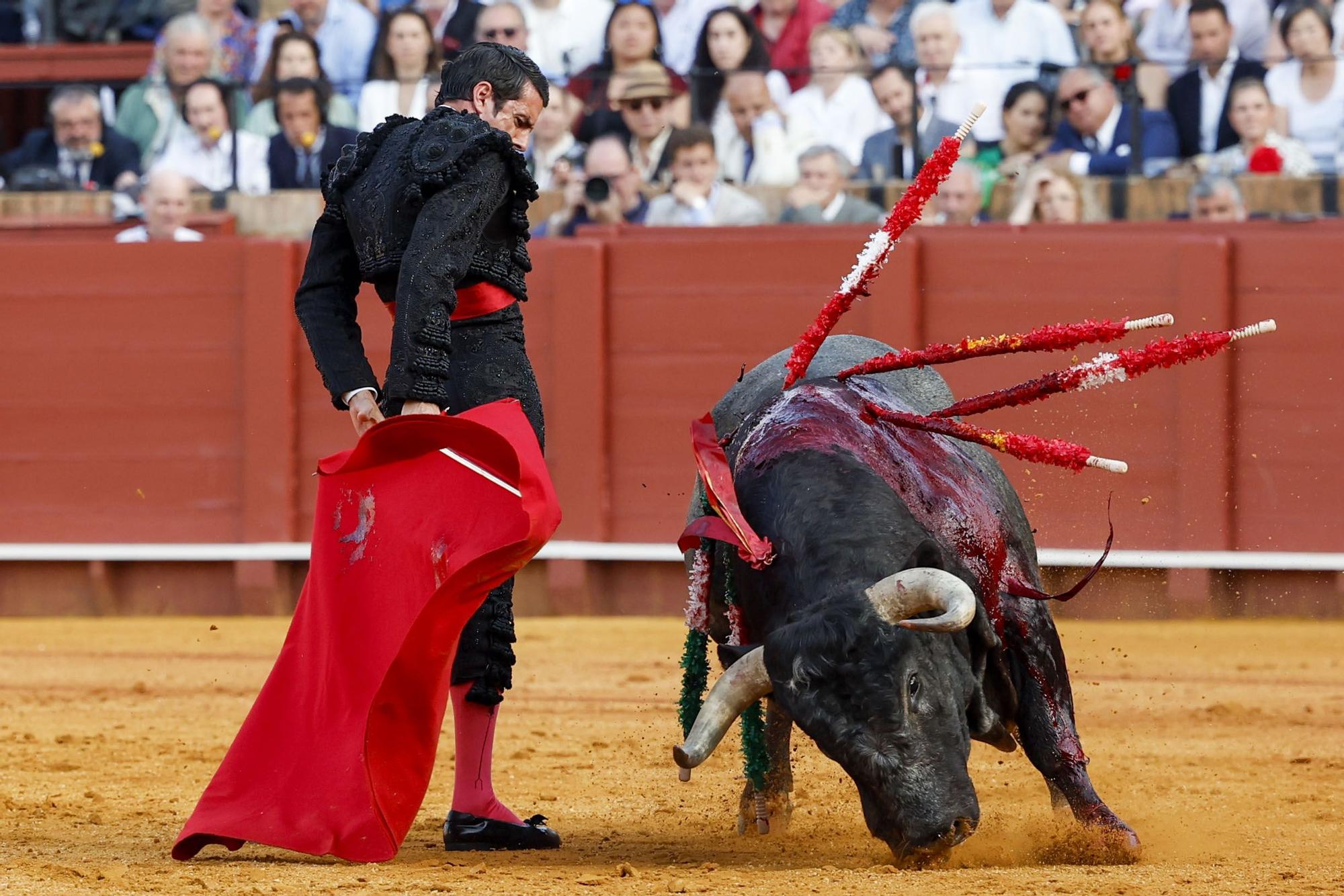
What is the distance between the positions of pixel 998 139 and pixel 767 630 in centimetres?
474

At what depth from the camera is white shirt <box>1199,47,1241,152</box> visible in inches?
290

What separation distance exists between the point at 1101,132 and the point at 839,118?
1011 millimetres

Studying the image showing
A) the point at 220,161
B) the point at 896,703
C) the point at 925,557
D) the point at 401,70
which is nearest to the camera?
the point at 896,703

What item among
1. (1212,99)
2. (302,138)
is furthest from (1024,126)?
(302,138)

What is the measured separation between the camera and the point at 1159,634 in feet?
22.4

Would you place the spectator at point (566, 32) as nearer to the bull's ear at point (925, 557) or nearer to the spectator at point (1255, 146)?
the spectator at point (1255, 146)

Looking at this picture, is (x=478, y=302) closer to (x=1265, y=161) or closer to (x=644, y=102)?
(x=644, y=102)

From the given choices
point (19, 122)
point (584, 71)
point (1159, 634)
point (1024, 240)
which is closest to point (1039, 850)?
point (1159, 634)

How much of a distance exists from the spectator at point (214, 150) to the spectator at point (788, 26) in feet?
7.15

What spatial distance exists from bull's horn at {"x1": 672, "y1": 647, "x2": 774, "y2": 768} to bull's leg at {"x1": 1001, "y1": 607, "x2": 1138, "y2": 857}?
0.53m

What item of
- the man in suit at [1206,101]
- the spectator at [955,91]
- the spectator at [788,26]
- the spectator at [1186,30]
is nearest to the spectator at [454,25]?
the spectator at [788,26]

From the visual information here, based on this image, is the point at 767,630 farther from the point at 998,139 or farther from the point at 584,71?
the point at 584,71

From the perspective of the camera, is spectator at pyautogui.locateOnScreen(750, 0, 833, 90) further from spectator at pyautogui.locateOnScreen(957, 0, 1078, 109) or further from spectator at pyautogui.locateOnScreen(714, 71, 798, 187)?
spectator at pyautogui.locateOnScreen(957, 0, 1078, 109)

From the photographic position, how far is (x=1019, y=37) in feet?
25.7
